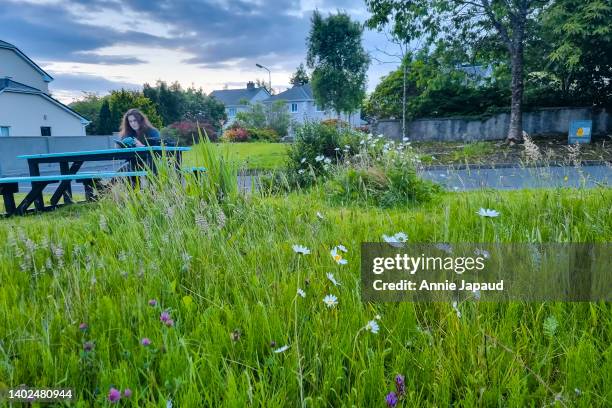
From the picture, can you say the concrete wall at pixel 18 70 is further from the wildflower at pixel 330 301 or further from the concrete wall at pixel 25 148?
the wildflower at pixel 330 301

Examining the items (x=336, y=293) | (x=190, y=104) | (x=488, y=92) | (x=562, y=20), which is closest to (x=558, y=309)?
(x=336, y=293)

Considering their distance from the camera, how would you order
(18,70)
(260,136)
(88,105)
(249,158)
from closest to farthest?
(249,158), (260,136), (18,70), (88,105)

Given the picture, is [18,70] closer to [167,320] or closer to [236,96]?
[236,96]

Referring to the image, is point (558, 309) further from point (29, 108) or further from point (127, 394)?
point (29, 108)

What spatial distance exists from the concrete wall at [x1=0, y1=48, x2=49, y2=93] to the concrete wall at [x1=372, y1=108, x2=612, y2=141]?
98.2 feet

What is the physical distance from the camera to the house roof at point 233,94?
68.1 meters

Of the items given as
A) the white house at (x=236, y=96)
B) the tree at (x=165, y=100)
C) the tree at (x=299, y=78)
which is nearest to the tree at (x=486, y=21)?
the tree at (x=165, y=100)

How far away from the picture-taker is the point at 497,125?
17.5m

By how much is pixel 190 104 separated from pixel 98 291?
52580 mm

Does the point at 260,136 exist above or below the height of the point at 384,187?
above

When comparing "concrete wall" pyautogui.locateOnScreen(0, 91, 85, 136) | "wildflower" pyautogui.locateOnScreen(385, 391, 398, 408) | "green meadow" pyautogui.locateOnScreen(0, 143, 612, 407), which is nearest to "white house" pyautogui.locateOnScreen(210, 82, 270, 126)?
"concrete wall" pyautogui.locateOnScreen(0, 91, 85, 136)

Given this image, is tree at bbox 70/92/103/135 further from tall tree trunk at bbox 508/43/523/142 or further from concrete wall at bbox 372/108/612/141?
tall tree trunk at bbox 508/43/523/142

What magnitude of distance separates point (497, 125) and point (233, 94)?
191 ft

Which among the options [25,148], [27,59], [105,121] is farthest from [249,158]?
[105,121]
